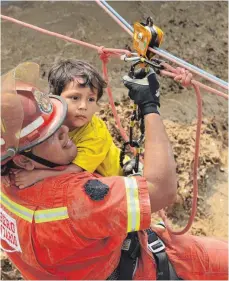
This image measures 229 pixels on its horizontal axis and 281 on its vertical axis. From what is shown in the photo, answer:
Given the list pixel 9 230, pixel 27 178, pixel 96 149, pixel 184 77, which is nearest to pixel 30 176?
pixel 27 178

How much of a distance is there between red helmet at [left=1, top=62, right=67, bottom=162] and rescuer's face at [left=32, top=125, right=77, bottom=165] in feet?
0.14

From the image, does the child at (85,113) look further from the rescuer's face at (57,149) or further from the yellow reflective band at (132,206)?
the yellow reflective band at (132,206)

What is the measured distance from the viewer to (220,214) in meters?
3.51

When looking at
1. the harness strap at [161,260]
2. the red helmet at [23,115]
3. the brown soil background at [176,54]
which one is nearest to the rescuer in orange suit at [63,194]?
the red helmet at [23,115]

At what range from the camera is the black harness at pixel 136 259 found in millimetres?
1885

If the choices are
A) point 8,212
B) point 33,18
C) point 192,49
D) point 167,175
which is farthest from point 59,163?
point 33,18

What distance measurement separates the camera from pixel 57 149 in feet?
5.36

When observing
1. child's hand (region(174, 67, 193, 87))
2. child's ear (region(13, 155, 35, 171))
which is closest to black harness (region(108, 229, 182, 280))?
child's ear (region(13, 155, 35, 171))

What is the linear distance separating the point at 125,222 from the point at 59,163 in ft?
1.10

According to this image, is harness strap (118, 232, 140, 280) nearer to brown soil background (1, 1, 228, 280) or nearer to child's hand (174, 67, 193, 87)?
child's hand (174, 67, 193, 87)

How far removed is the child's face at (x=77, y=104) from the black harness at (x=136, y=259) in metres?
0.53

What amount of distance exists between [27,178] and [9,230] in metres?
0.24

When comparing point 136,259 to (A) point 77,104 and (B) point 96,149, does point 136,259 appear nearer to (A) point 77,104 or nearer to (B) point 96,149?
(B) point 96,149

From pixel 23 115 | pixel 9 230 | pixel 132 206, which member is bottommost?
pixel 9 230
